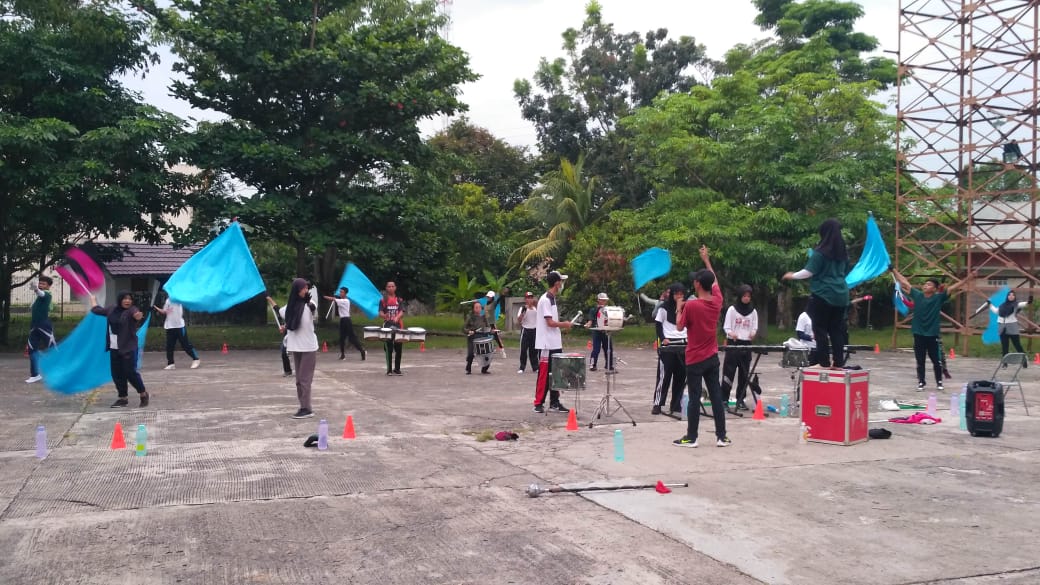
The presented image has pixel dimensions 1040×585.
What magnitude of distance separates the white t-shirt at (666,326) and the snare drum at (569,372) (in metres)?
1.69

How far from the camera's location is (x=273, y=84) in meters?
25.1

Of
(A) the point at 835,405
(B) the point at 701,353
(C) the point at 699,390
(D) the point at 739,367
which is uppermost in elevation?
(B) the point at 701,353

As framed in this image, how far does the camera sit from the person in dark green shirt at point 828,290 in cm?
966

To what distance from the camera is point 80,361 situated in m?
12.5

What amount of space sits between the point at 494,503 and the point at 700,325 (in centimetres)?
352

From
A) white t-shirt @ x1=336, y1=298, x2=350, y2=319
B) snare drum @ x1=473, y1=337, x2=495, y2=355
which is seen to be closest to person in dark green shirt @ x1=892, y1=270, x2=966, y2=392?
snare drum @ x1=473, y1=337, x2=495, y2=355

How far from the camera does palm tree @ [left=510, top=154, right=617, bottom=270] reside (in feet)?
121

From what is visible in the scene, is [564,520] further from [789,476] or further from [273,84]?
[273,84]

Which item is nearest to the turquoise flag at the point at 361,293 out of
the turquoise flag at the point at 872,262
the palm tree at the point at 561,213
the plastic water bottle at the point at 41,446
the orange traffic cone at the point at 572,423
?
the orange traffic cone at the point at 572,423

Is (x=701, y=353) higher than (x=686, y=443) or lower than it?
higher

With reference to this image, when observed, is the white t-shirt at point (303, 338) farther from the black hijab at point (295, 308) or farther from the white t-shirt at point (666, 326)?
the white t-shirt at point (666, 326)

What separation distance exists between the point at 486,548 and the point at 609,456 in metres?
3.36

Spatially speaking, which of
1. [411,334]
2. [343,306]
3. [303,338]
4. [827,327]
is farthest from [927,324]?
[343,306]

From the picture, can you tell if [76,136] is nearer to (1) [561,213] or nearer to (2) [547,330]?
(2) [547,330]
